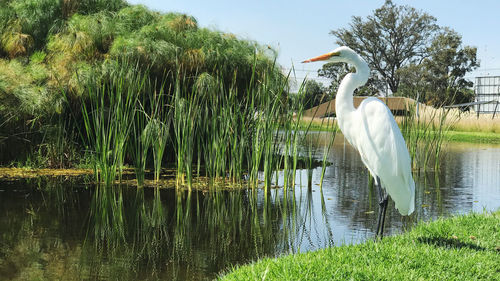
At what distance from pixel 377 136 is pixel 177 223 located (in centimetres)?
219

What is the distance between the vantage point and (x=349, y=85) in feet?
12.7

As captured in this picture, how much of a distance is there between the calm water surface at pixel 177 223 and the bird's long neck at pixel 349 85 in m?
1.14

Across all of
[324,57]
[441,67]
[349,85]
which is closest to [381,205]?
[349,85]

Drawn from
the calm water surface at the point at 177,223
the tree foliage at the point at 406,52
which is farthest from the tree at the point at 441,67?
the calm water surface at the point at 177,223

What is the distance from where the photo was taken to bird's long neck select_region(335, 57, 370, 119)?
3.88 metres

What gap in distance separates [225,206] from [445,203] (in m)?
2.67

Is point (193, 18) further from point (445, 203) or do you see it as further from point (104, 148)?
point (445, 203)

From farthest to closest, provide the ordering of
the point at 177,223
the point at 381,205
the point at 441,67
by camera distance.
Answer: the point at 441,67 → the point at 177,223 → the point at 381,205

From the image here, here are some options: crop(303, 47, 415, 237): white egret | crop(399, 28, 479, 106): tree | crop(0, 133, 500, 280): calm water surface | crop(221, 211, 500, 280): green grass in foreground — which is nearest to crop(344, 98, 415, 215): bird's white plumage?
Result: crop(303, 47, 415, 237): white egret

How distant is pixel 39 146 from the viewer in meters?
7.97

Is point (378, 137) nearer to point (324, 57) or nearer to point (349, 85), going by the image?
point (349, 85)

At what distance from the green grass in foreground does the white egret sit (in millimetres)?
335

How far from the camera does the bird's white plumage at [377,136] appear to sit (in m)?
3.77

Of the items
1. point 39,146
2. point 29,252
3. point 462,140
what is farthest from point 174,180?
point 462,140
